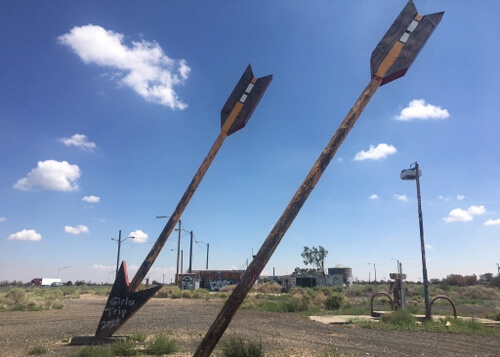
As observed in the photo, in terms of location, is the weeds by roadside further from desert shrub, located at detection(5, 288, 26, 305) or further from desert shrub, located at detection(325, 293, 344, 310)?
desert shrub, located at detection(5, 288, 26, 305)

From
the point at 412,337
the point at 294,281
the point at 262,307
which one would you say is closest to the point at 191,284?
the point at 294,281

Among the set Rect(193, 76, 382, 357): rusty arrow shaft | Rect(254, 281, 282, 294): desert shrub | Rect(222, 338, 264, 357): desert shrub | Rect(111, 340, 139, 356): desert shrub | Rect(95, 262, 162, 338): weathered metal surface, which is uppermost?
Rect(193, 76, 382, 357): rusty arrow shaft

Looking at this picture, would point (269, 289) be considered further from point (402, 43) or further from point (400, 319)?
point (402, 43)

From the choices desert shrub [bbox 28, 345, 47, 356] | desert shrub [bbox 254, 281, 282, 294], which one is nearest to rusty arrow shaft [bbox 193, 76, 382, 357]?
desert shrub [bbox 28, 345, 47, 356]

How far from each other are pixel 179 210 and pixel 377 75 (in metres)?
4.81

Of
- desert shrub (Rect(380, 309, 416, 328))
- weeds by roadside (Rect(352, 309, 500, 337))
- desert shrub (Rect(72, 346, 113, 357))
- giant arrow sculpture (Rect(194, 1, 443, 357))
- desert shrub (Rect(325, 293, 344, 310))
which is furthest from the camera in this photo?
desert shrub (Rect(325, 293, 344, 310))

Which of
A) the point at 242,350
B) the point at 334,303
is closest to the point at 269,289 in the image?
the point at 334,303

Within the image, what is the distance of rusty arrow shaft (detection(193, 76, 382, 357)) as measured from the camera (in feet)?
16.0

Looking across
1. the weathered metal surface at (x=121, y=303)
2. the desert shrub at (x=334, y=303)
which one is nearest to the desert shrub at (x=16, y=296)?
the desert shrub at (x=334, y=303)

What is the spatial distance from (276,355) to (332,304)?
1877 centimetres

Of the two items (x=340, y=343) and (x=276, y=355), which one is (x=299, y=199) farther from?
(x=340, y=343)

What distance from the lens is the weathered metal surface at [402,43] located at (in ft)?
20.2

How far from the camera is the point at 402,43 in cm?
625

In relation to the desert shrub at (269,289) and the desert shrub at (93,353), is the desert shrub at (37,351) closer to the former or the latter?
the desert shrub at (93,353)
